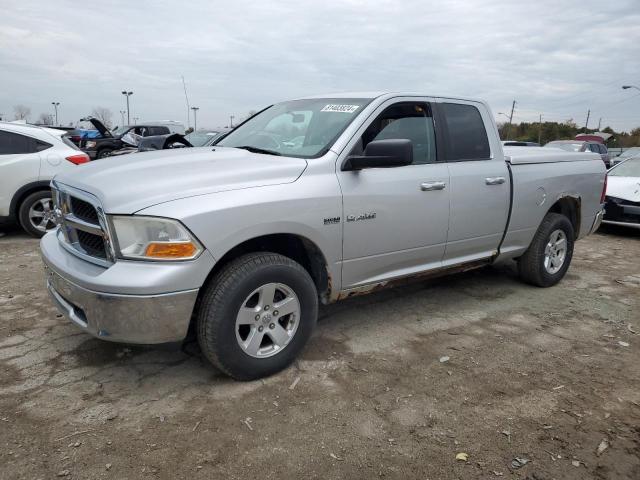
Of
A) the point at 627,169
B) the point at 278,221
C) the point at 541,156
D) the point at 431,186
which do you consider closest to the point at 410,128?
the point at 431,186

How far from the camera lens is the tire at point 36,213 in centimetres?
683

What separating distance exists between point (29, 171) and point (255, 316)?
5.29 metres

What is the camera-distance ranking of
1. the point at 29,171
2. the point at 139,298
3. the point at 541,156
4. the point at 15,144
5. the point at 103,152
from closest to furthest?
the point at 139,298
the point at 541,156
the point at 29,171
the point at 15,144
the point at 103,152

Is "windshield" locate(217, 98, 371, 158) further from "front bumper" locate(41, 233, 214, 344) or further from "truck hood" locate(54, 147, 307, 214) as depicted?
"front bumper" locate(41, 233, 214, 344)

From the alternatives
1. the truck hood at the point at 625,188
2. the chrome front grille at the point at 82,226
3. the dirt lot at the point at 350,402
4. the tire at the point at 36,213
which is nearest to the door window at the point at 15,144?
the tire at the point at 36,213

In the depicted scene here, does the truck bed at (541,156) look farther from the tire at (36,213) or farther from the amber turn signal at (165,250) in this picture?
the tire at (36,213)

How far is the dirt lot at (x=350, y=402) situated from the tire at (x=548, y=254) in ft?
2.59

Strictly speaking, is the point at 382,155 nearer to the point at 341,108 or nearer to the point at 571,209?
the point at 341,108

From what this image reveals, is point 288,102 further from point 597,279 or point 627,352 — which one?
point 597,279

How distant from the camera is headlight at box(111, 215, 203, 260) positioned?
2.70m

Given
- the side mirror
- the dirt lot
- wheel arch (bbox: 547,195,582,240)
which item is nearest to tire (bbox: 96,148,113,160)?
the dirt lot

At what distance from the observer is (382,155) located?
3.34 meters

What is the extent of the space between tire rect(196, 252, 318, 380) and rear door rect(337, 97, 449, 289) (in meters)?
0.49

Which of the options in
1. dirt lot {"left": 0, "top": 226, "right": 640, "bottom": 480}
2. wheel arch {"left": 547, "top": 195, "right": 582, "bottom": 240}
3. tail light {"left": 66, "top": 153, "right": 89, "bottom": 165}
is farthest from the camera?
tail light {"left": 66, "top": 153, "right": 89, "bottom": 165}
